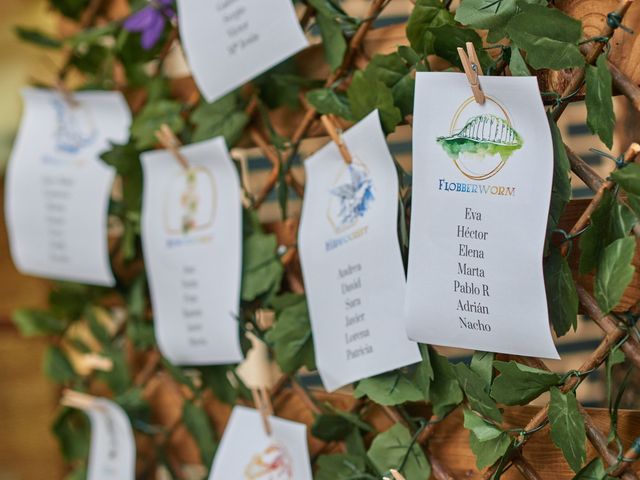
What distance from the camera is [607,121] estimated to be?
0.43m

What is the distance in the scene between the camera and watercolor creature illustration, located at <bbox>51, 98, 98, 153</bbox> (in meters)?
0.83

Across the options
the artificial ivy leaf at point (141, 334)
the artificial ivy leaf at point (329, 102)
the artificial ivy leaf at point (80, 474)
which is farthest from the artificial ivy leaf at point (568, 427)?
the artificial ivy leaf at point (80, 474)

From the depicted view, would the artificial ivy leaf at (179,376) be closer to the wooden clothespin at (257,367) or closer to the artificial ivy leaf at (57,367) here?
the wooden clothespin at (257,367)

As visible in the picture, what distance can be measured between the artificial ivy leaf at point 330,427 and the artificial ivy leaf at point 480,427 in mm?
130

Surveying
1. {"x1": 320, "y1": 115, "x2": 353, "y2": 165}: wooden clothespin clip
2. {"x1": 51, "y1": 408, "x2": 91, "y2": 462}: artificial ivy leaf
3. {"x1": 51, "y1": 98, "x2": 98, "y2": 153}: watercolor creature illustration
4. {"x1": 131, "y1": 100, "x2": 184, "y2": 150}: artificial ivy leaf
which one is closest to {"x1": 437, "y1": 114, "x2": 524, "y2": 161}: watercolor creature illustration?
{"x1": 320, "y1": 115, "x2": 353, "y2": 165}: wooden clothespin clip

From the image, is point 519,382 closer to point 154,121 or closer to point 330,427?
point 330,427

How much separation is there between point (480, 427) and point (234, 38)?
0.32 meters

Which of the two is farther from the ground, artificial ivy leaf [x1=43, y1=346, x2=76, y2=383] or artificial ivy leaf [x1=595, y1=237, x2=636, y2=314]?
artificial ivy leaf [x1=595, y1=237, x2=636, y2=314]

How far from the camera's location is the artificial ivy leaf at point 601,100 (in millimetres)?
428

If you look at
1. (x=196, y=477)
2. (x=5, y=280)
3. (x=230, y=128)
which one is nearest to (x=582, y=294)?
(x=230, y=128)

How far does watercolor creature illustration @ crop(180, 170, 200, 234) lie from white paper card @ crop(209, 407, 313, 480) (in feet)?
0.49

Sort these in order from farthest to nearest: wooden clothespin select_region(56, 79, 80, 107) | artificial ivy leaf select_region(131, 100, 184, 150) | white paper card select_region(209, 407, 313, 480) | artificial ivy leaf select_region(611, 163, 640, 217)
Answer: wooden clothespin select_region(56, 79, 80, 107) → artificial ivy leaf select_region(131, 100, 184, 150) → white paper card select_region(209, 407, 313, 480) → artificial ivy leaf select_region(611, 163, 640, 217)

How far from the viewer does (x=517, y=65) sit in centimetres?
46

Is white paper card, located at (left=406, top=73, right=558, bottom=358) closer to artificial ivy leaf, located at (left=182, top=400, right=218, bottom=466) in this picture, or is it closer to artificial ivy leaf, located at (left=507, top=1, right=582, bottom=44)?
artificial ivy leaf, located at (left=507, top=1, right=582, bottom=44)
